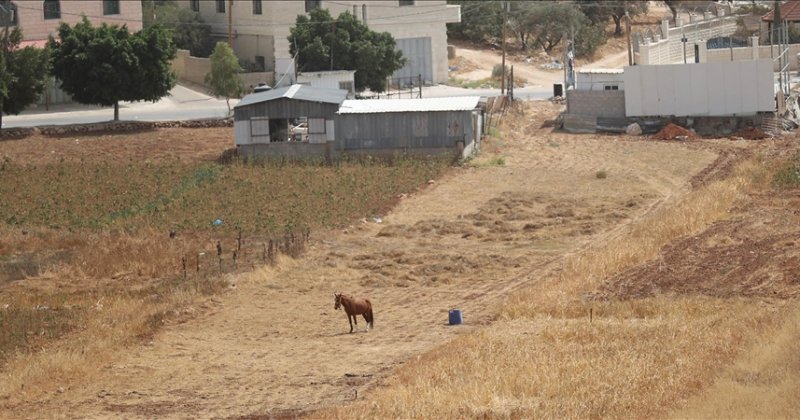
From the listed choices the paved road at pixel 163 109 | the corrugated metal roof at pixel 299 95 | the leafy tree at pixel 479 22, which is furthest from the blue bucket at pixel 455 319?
the leafy tree at pixel 479 22

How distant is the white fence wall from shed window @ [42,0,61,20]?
28.9 meters

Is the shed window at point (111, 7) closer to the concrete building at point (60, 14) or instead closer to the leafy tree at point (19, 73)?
the concrete building at point (60, 14)

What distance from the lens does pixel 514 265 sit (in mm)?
32969

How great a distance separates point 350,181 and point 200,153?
28.3 ft

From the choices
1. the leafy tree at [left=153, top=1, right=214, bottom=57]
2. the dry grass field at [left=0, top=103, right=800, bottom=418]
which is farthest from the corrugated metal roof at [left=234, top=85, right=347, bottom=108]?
the leafy tree at [left=153, top=1, right=214, bottom=57]

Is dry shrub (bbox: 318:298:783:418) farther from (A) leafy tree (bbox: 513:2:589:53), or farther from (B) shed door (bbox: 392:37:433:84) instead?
(A) leafy tree (bbox: 513:2:589:53)

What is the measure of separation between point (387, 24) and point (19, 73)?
23624 mm

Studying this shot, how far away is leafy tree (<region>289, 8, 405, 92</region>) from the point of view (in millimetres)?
65188

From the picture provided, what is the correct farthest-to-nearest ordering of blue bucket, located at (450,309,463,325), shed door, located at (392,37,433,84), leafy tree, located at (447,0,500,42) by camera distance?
1. leafy tree, located at (447,0,500,42)
2. shed door, located at (392,37,433,84)
3. blue bucket, located at (450,309,463,325)

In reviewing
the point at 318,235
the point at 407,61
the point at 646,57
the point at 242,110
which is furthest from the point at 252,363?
the point at 407,61

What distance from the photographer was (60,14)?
69.6m

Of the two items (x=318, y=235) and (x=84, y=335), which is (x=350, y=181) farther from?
(x=84, y=335)

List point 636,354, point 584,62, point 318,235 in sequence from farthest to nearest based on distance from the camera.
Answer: point 584,62, point 318,235, point 636,354

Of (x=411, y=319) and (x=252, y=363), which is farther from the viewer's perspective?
(x=411, y=319)
